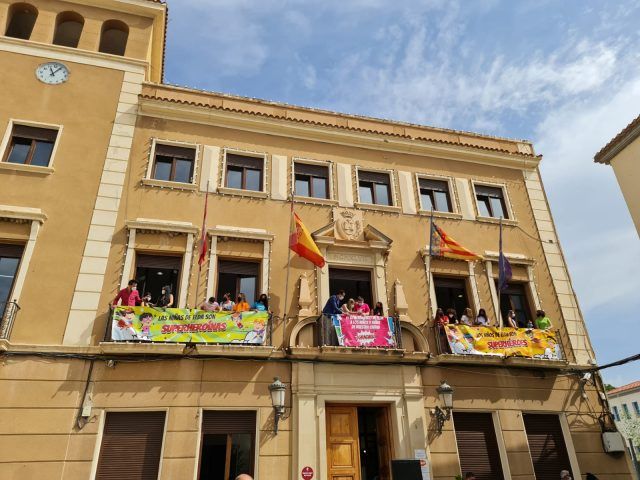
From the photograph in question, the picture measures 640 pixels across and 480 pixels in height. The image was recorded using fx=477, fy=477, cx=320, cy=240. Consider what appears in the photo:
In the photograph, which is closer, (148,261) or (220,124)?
(148,261)

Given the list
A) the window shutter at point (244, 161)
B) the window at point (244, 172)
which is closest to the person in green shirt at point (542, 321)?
the window at point (244, 172)

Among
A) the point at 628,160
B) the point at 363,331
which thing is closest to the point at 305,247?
the point at 363,331

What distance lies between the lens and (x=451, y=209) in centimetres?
1495

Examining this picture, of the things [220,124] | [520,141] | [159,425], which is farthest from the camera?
[520,141]

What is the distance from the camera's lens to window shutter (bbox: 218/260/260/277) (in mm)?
12250

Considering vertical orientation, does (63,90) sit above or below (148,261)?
above

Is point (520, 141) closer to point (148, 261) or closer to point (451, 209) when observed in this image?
point (451, 209)

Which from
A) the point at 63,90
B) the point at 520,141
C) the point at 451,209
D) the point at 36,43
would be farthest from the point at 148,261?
the point at 520,141

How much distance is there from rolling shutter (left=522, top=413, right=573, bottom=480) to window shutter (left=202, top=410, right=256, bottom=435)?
6895 millimetres

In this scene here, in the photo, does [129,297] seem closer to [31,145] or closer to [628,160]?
[31,145]

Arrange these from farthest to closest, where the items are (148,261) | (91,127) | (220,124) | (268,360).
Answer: (220,124), (91,127), (148,261), (268,360)

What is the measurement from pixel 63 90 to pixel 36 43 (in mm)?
1832

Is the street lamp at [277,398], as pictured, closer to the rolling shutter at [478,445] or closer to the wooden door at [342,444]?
the wooden door at [342,444]

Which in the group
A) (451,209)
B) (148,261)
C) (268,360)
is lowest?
(268,360)
